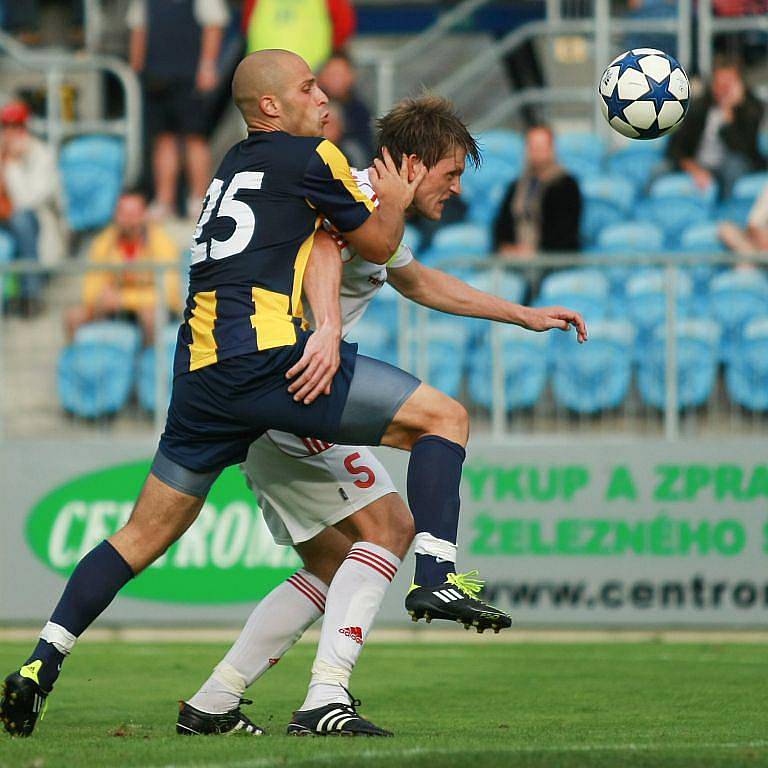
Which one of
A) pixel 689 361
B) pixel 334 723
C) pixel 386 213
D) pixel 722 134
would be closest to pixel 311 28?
pixel 722 134

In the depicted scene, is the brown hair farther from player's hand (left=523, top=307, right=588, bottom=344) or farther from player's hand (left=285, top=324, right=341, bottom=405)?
player's hand (left=285, top=324, right=341, bottom=405)

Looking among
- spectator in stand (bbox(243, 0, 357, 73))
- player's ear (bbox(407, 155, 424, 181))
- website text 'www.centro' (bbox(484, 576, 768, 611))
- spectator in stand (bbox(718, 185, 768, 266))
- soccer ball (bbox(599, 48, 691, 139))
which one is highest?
spectator in stand (bbox(243, 0, 357, 73))

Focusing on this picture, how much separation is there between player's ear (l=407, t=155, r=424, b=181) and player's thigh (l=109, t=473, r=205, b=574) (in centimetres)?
144

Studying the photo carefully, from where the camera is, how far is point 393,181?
20.0 ft

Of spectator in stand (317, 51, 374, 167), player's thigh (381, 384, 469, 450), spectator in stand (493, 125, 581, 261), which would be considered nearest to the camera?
player's thigh (381, 384, 469, 450)

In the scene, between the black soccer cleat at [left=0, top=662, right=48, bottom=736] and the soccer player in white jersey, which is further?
the soccer player in white jersey

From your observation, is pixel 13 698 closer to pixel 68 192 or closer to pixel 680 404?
pixel 680 404

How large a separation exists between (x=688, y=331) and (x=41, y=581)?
5.22 metres

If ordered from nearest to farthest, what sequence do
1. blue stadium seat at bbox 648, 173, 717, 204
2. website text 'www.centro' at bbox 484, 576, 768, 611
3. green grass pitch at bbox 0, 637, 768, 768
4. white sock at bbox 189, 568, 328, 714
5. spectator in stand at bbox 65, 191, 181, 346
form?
green grass pitch at bbox 0, 637, 768, 768 → white sock at bbox 189, 568, 328, 714 → website text 'www.centro' at bbox 484, 576, 768, 611 → spectator in stand at bbox 65, 191, 181, 346 → blue stadium seat at bbox 648, 173, 717, 204

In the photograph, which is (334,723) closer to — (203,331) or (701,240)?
(203,331)

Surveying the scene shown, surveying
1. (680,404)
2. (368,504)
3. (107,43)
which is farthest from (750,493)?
(107,43)

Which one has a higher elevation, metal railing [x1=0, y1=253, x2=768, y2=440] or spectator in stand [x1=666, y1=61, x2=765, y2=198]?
spectator in stand [x1=666, y1=61, x2=765, y2=198]

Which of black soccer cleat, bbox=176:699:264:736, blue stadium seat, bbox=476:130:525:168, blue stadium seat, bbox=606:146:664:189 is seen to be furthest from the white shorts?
blue stadium seat, bbox=476:130:525:168

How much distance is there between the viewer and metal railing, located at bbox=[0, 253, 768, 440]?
38.8 feet
